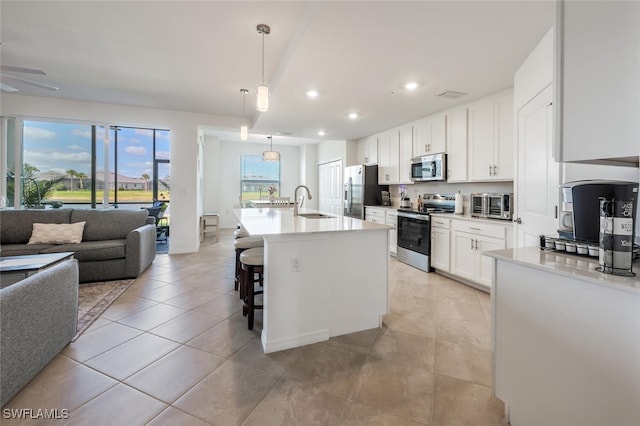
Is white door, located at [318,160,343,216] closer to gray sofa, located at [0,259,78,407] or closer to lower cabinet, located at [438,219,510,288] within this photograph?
lower cabinet, located at [438,219,510,288]

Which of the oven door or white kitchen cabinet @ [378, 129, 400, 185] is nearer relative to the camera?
the oven door

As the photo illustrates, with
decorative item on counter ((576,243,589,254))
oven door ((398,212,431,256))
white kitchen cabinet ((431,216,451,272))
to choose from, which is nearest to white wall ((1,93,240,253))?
oven door ((398,212,431,256))

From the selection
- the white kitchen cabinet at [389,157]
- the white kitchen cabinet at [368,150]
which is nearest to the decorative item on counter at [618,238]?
the white kitchen cabinet at [389,157]

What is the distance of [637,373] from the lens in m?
0.94

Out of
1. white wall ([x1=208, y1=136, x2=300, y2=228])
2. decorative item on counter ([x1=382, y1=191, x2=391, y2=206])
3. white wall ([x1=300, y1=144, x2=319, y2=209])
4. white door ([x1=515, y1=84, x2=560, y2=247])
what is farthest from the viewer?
white wall ([x1=300, y1=144, x2=319, y2=209])

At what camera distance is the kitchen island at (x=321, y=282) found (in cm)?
205

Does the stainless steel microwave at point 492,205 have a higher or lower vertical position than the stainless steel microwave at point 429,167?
lower

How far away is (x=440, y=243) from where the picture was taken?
4004 mm

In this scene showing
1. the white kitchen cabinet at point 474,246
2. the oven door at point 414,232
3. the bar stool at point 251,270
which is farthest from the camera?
the oven door at point 414,232

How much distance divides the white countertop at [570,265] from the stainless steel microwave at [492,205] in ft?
6.44

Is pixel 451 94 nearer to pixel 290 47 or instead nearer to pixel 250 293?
pixel 290 47

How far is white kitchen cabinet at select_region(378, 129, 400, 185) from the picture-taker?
521 centimetres

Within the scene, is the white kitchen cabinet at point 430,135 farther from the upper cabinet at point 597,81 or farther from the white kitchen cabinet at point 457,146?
the upper cabinet at point 597,81

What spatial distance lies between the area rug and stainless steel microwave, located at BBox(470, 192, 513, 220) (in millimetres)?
4422
